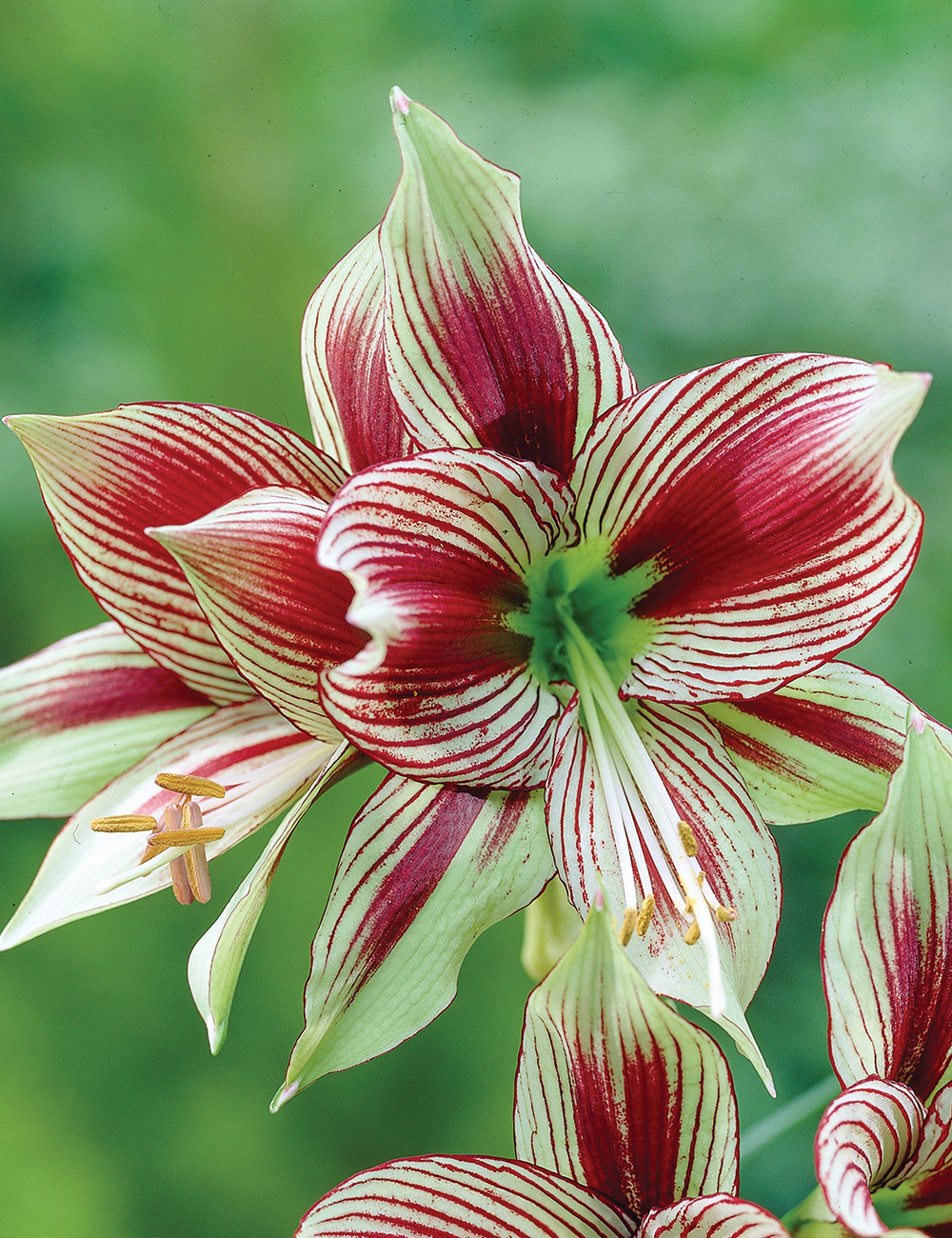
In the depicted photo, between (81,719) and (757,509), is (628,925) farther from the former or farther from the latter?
(81,719)

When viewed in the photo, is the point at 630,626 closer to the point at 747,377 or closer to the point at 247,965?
the point at 747,377

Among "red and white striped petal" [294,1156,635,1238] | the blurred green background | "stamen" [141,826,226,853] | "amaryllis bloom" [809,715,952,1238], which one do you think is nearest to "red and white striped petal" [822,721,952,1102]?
"amaryllis bloom" [809,715,952,1238]

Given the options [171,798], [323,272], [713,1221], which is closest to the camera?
[713,1221]

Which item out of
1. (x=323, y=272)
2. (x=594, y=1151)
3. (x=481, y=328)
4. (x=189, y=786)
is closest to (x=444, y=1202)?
(x=594, y=1151)

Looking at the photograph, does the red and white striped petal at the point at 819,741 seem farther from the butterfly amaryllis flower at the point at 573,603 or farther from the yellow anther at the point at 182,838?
the yellow anther at the point at 182,838

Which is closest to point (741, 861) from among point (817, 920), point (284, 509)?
point (284, 509)
